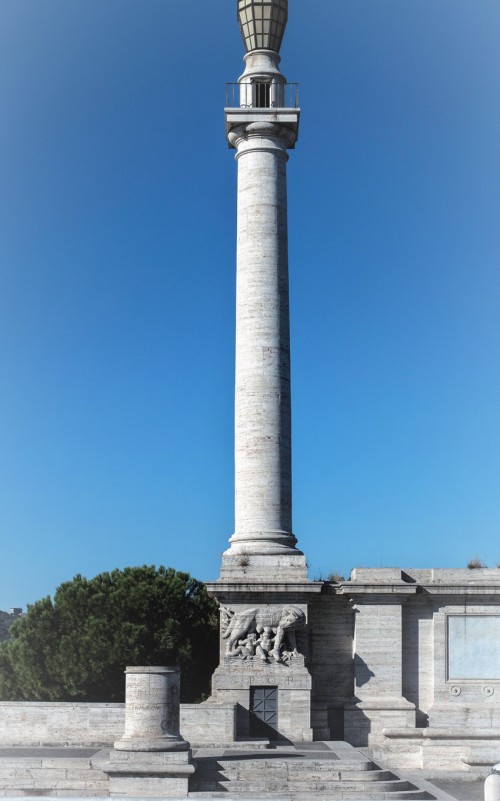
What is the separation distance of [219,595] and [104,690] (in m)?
19.0

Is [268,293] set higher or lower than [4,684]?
higher

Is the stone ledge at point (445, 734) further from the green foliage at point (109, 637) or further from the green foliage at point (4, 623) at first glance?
the green foliage at point (4, 623)

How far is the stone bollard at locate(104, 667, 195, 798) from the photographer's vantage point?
2334 centimetres

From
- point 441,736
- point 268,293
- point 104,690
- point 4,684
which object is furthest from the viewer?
point 4,684

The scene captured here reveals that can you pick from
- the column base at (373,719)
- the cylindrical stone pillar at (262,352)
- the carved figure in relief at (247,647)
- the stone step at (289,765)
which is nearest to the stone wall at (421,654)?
the column base at (373,719)

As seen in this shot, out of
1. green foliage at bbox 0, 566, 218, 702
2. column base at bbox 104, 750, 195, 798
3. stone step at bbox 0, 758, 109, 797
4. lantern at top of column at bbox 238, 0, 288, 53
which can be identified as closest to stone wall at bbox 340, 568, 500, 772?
column base at bbox 104, 750, 195, 798

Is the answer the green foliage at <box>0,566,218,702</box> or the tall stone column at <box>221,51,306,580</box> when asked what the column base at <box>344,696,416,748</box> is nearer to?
the tall stone column at <box>221,51,306,580</box>

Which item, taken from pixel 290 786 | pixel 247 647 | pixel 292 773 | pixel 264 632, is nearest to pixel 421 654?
pixel 264 632

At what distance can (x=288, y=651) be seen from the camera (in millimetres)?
31188

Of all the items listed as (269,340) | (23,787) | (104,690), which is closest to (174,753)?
(23,787)

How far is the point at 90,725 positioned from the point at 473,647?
10.9 meters

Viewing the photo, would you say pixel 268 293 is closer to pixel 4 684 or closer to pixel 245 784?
pixel 245 784

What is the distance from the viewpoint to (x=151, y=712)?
24453mm

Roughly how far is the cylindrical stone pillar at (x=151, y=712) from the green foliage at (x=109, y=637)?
2353 cm
